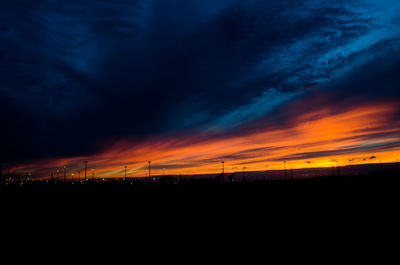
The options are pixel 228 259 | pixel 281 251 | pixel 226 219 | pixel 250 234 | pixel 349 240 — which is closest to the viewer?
pixel 228 259

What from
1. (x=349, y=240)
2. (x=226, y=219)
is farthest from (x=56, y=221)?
(x=349, y=240)

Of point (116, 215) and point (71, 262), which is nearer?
point (71, 262)

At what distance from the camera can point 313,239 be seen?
37.9 ft

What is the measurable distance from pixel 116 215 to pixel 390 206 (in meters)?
22.4

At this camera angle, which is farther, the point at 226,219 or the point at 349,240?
the point at 226,219

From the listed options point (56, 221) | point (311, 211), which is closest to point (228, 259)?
point (311, 211)

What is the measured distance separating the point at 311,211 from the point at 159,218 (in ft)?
39.3

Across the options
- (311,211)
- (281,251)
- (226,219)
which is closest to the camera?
(281,251)

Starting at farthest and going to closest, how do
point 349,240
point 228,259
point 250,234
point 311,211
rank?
1. point 311,211
2. point 250,234
3. point 349,240
4. point 228,259

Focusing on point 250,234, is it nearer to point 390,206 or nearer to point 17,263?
point 17,263

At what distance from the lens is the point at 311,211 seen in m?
18.1

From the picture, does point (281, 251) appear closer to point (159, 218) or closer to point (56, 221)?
point (159, 218)

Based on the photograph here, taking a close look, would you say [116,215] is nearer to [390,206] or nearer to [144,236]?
[144,236]

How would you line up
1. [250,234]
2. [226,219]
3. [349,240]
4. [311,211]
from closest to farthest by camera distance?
[349,240] < [250,234] < [226,219] < [311,211]
